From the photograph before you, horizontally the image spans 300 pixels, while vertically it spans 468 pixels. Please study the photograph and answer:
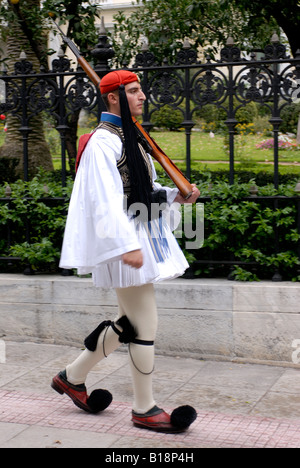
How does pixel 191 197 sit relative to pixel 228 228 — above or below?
above

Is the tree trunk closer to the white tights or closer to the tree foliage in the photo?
the tree foliage

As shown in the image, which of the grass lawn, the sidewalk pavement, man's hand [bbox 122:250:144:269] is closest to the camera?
man's hand [bbox 122:250:144:269]

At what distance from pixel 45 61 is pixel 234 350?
202 inches

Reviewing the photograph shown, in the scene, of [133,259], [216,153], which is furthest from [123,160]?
[216,153]

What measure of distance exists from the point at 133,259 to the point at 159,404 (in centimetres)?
139

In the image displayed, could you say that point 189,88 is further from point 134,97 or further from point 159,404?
point 159,404

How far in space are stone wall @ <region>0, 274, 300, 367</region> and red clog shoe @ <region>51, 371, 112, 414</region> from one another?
136 centimetres

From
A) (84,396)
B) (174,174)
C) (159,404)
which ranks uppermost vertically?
(174,174)

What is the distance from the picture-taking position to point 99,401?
173 inches

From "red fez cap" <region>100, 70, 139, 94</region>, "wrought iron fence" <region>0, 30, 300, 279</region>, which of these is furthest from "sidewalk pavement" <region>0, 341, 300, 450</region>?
"red fez cap" <region>100, 70, 139, 94</region>

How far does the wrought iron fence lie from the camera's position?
218 inches

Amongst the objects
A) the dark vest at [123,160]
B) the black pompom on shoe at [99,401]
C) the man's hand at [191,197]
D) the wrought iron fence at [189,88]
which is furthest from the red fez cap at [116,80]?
the black pompom on shoe at [99,401]

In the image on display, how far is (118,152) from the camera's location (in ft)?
13.3
